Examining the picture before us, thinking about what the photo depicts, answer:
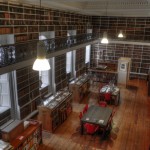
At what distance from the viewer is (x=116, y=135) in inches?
269

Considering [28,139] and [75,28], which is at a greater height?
[75,28]

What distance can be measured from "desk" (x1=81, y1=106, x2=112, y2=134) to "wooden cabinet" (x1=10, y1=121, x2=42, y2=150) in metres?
1.53

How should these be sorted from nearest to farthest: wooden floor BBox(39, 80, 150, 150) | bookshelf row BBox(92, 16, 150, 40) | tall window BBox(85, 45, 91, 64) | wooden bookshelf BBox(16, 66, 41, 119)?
wooden floor BBox(39, 80, 150, 150) → wooden bookshelf BBox(16, 66, 41, 119) → bookshelf row BBox(92, 16, 150, 40) → tall window BBox(85, 45, 91, 64)

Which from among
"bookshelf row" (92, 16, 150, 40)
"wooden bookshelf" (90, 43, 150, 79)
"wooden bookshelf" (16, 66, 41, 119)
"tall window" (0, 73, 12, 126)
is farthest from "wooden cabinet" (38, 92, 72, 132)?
"bookshelf row" (92, 16, 150, 40)

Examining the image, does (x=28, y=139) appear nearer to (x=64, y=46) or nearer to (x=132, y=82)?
(x=64, y=46)

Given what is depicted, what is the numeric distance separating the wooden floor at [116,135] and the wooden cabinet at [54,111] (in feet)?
0.72

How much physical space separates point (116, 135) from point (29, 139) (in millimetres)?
3072

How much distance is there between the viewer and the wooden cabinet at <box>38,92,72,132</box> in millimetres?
6848

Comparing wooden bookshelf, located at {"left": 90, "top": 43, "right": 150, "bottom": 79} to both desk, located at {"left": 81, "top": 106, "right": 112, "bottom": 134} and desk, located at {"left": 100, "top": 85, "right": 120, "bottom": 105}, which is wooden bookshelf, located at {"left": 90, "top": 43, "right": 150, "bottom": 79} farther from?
desk, located at {"left": 81, "top": 106, "right": 112, "bottom": 134}

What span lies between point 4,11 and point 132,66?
10667 mm

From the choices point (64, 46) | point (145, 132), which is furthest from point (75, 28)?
point (145, 132)

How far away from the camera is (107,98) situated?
9.13 m

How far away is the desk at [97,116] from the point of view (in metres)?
6.38

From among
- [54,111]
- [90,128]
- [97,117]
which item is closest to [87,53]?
[54,111]
